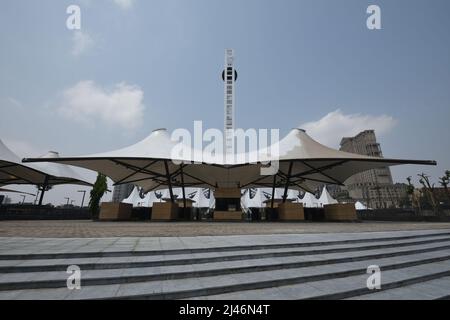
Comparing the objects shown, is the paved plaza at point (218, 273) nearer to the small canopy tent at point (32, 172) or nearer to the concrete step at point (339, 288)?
the concrete step at point (339, 288)

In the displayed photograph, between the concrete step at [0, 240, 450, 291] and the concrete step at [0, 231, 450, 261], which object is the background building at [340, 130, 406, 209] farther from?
the concrete step at [0, 240, 450, 291]

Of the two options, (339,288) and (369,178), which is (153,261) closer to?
(339,288)

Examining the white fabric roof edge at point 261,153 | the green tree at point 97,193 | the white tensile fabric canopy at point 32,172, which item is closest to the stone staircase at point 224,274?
the white fabric roof edge at point 261,153

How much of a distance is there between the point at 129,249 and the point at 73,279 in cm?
113

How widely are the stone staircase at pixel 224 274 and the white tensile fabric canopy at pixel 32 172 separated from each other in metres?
19.1

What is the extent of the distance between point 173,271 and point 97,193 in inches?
768

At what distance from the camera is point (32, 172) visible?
2258 cm

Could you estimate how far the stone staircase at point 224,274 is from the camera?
295 centimetres

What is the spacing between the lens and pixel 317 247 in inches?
207

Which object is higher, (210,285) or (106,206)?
(106,206)

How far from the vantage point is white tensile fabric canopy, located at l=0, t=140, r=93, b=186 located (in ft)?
62.2
